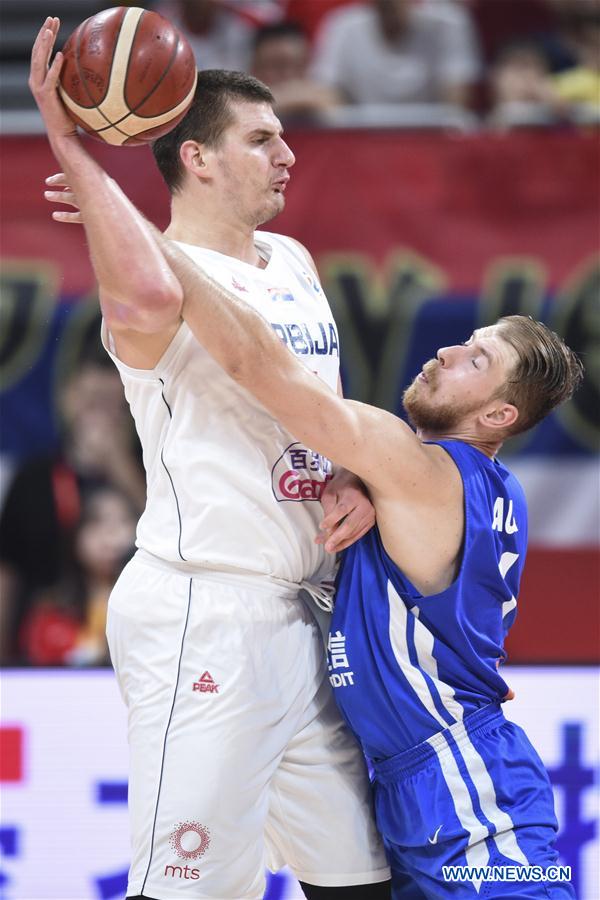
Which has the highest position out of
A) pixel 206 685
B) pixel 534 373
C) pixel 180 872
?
pixel 534 373

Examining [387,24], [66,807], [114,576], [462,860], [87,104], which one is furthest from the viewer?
[387,24]

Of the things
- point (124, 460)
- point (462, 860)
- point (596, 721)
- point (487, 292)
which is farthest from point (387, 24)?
point (462, 860)

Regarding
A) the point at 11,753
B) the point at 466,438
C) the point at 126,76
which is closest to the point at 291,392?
the point at 466,438

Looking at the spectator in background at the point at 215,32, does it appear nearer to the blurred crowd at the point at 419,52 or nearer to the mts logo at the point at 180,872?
the blurred crowd at the point at 419,52

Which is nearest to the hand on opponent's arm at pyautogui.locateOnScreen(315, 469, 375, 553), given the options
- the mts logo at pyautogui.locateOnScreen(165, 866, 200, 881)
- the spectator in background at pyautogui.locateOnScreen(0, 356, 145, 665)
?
the mts logo at pyautogui.locateOnScreen(165, 866, 200, 881)

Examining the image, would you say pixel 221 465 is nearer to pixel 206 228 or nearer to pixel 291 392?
pixel 291 392

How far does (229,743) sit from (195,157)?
163cm

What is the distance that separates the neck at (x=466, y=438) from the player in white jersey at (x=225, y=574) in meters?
0.31

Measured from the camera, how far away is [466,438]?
378cm

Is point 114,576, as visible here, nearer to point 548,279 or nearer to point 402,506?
point 548,279

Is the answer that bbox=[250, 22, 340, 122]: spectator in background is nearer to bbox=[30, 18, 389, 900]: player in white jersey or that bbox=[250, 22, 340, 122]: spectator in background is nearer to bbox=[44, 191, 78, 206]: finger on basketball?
bbox=[30, 18, 389, 900]: player in white jersey

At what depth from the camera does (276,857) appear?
3.83m

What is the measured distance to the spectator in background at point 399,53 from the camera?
8.02 meters

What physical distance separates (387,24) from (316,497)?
5.24 metres
